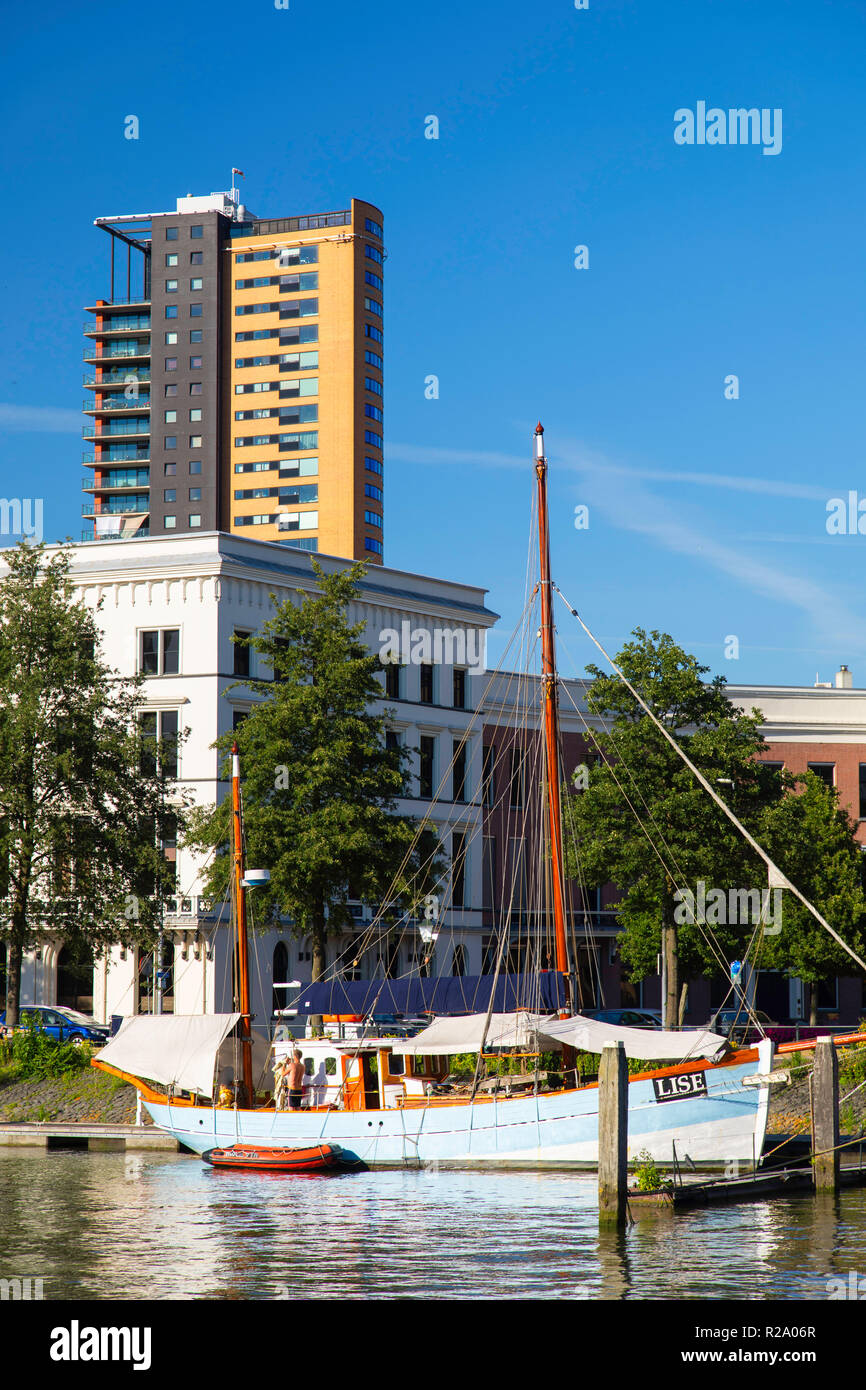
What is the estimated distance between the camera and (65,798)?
168 feet

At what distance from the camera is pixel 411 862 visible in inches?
2085

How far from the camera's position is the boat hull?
115ft

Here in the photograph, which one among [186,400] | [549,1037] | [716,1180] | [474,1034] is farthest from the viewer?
[186,400]

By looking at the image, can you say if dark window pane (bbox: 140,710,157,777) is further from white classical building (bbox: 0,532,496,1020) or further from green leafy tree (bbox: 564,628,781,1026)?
green leafy tree (bbox: 564,628,781,1026)

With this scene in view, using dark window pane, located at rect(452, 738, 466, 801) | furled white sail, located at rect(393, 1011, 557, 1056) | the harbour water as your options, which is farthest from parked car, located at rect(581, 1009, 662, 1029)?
the harbour water

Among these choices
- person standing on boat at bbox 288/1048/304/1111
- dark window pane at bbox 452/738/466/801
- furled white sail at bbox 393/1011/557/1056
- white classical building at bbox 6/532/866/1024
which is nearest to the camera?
furled white sail at bbox 393/1011/557/1056

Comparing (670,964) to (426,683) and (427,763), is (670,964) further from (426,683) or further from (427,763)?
(426,683)

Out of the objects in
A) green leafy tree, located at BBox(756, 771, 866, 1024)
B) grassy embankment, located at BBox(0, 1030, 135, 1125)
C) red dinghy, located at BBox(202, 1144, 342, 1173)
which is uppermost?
green leafy tree, located at BBox(756, 771, 866, 1024)

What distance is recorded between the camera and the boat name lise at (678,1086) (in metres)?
35.2

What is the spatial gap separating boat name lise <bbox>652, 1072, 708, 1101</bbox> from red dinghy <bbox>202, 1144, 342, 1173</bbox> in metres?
7.32

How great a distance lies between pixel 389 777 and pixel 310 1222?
2189 cm

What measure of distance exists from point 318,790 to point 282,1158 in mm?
14510

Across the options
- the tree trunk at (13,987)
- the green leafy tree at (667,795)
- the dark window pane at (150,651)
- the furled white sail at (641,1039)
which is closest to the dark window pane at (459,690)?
the dark window pane at (150,651)

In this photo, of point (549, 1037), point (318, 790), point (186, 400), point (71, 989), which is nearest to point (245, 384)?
point (186, 400)
